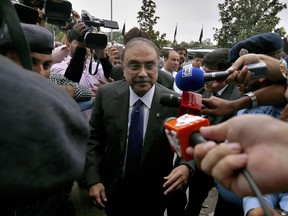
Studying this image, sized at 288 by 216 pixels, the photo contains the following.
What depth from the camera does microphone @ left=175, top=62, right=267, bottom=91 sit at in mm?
1396

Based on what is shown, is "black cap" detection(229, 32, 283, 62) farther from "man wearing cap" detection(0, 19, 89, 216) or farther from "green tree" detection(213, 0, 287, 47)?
"green tree" detection(213, 0, 287, 47)

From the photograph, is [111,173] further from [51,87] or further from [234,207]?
[51,87]

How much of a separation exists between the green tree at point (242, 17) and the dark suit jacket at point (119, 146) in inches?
1002

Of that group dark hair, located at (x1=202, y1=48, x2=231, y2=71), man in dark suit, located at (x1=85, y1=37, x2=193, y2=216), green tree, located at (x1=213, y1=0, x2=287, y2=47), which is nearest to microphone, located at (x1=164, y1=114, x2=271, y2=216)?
man in dark suit, located at (x1=85, y1=37, x2=193, y2=216)

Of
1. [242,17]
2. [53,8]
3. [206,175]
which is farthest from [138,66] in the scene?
[242,17]

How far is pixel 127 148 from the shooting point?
202 cm

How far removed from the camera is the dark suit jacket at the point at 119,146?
201 centimetres

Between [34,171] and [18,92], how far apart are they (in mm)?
139

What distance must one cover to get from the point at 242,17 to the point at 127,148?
3149cm

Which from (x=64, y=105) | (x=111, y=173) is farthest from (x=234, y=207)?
(x=64, y=105)

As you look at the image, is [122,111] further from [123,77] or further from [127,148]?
[123,77]

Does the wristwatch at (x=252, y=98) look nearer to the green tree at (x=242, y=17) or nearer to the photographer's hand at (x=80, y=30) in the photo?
the photographer's hand at (x=80, y=30)

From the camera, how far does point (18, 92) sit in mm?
471

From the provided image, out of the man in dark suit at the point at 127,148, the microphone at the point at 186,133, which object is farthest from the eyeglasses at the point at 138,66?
the microphone at the point at 186,133
